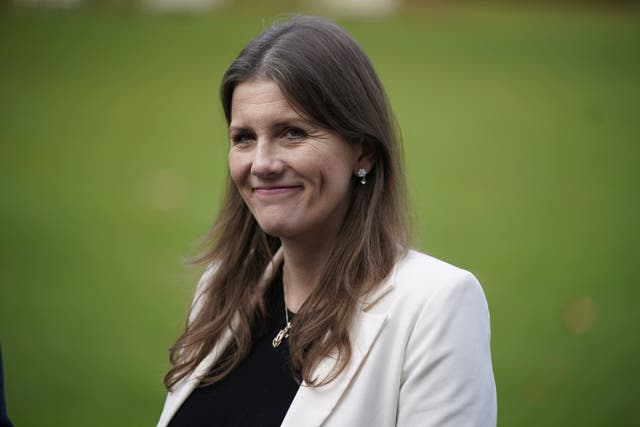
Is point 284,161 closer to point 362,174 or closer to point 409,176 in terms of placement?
point 362,174

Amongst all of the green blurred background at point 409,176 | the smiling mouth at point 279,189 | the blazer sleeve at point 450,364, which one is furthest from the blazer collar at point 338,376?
the green blurred background at point 409,176

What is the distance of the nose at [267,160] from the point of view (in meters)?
2.16

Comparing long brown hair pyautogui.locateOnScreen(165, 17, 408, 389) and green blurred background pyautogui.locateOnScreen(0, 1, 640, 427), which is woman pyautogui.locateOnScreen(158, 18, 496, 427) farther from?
green blurred background pyautogui.locateOnScreen(0, 1, 640, 427)

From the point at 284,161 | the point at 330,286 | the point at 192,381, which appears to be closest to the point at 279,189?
the point at 284,161

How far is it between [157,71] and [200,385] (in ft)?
28.3

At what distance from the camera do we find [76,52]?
411 inches

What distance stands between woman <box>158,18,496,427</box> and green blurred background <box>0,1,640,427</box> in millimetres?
675

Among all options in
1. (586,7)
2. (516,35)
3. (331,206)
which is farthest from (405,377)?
(586,7)

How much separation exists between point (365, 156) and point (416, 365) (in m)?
0.64

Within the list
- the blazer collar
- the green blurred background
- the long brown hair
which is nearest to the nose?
the long brown hair

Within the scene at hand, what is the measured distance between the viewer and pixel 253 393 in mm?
2271

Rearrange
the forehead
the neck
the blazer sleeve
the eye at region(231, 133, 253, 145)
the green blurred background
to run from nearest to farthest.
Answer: the blazer sleeve, the forehead, the eye at region(231, 133, 253, 145), the neck, the green blurred background

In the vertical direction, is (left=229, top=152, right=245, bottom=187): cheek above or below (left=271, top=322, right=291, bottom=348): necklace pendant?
above

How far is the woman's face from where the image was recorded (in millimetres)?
2154
